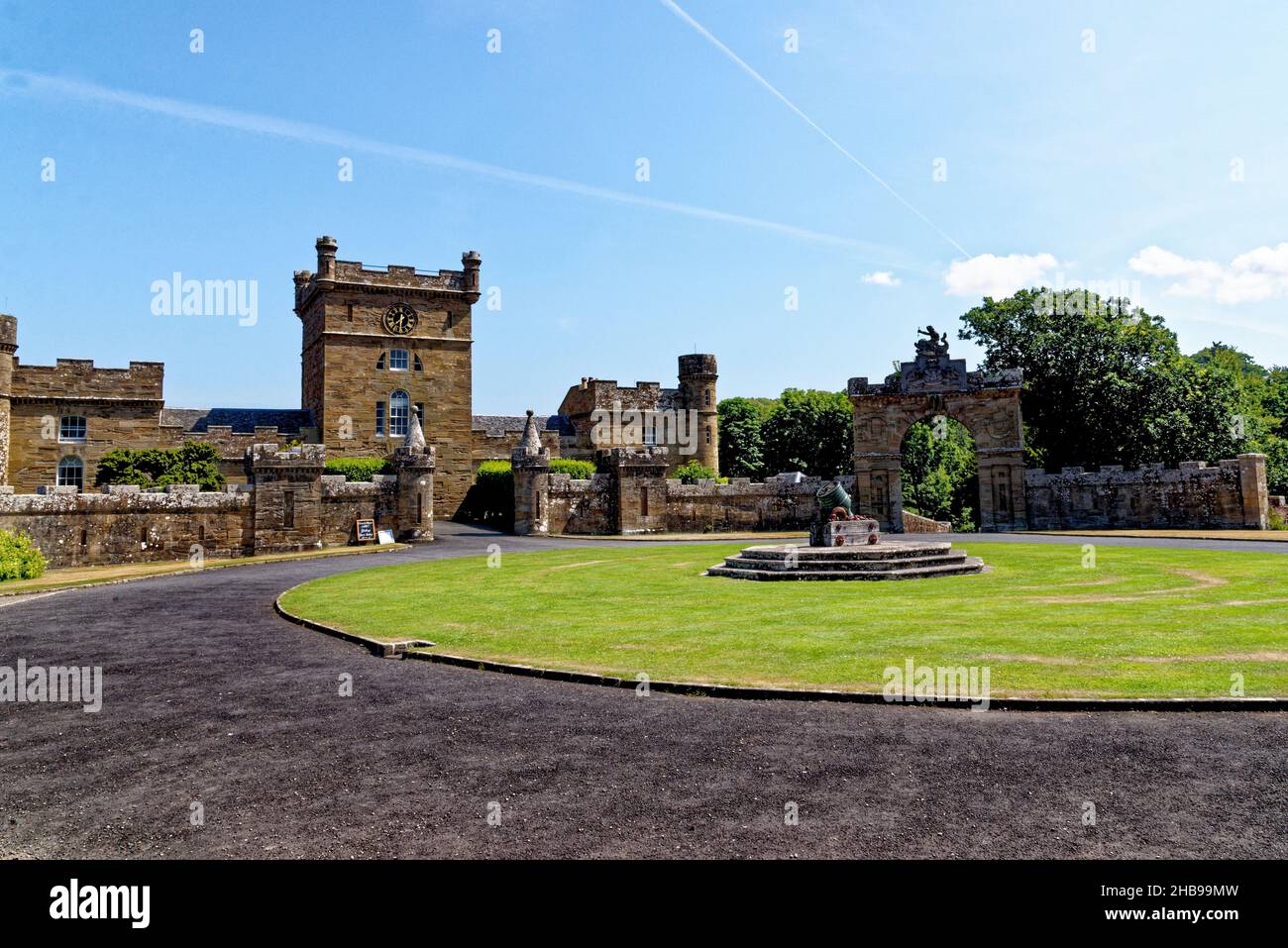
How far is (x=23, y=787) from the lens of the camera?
6.00 meters

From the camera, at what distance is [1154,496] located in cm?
3566

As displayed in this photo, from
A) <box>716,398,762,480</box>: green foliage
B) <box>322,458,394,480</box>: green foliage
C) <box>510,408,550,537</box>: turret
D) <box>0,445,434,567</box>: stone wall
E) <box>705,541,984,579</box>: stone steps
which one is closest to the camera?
<box>705,541,984,579</box>: stone steps

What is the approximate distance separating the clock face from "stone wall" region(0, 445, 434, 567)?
18.7 metres

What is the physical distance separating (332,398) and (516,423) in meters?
15.6

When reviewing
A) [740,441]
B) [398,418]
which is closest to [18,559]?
[398,418]

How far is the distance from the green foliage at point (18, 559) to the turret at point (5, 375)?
75.9 ft

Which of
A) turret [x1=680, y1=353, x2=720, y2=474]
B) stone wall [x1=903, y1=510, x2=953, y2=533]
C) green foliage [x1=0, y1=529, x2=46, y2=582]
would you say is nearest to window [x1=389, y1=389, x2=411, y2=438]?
turret [x1=680, y1=353, x2=720, y2=474]

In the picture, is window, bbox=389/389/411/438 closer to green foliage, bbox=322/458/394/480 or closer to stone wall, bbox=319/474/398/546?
green foliage, bbox=322/458/394/480

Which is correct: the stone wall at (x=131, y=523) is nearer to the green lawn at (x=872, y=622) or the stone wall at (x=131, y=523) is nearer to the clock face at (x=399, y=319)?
the green lawn at (x=872, y=622)

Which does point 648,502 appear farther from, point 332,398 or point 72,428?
point 72,428

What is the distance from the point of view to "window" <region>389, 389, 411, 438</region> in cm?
5116

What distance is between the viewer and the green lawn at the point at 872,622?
8508 millimetres
